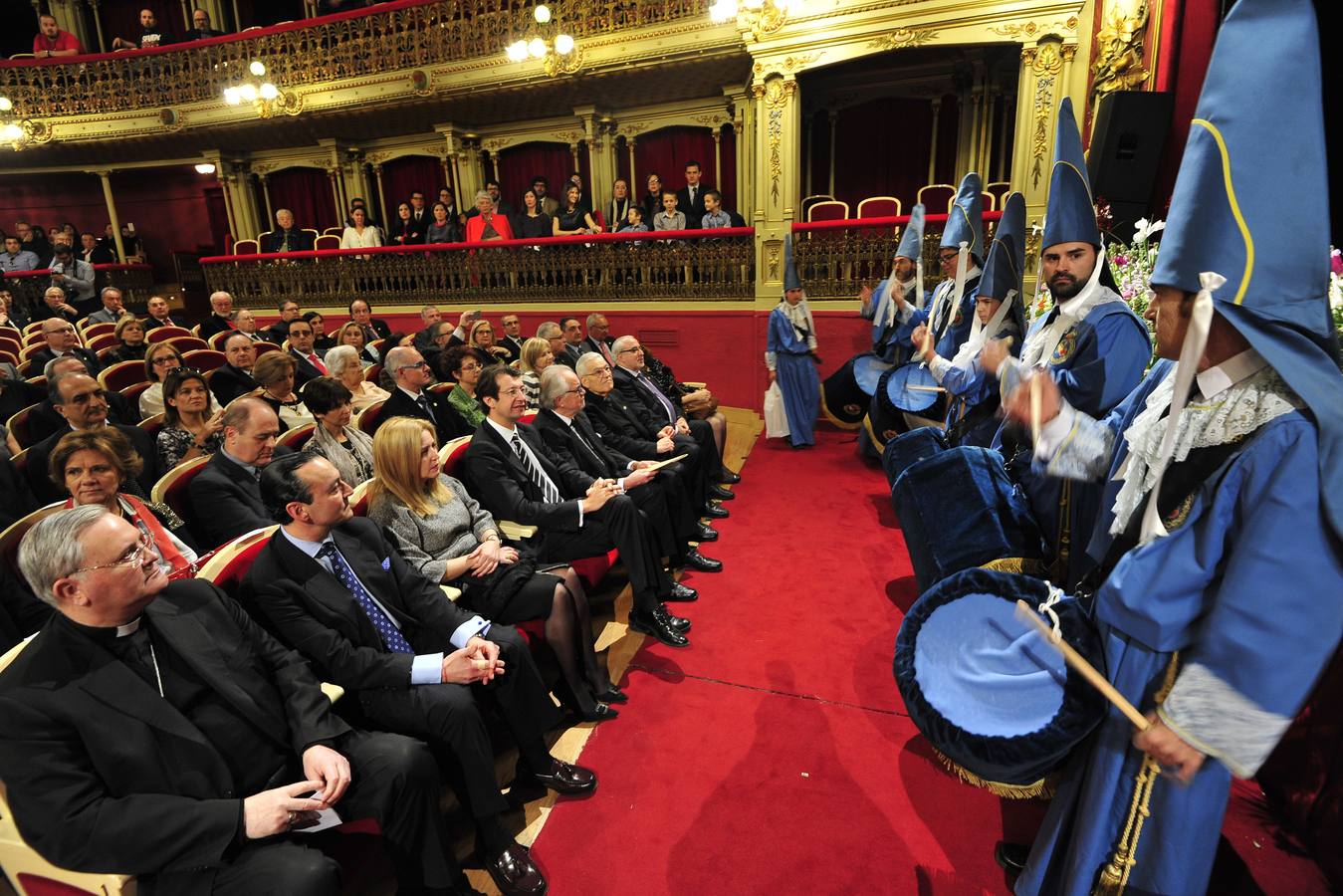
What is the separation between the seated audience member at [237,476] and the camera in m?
2.55

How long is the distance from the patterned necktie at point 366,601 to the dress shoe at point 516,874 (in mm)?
705

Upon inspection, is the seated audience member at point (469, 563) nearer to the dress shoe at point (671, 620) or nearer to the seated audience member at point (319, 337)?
the dress shoe at point (671, 620)

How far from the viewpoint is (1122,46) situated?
199 inches

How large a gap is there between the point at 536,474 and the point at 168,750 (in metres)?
1.84

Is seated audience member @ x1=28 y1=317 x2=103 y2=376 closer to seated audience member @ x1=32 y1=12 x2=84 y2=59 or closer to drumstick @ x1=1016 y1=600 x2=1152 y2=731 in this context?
drumstick @ x1=1016 y1=600 x2=1152 y2=731

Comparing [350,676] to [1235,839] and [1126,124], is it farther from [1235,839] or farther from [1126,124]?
[1126,124]

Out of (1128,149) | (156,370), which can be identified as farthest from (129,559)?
(1128,149)

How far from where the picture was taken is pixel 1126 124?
4.14 meters

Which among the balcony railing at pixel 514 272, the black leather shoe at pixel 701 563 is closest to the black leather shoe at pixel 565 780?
the black leather shoe at pixel 701 563

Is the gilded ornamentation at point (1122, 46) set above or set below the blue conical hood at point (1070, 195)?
above

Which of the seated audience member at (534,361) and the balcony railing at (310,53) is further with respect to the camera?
the balcony railing at (310,53)

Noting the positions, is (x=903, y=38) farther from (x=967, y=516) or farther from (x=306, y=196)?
(x=306, y=196)

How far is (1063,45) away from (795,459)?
16.0 ft

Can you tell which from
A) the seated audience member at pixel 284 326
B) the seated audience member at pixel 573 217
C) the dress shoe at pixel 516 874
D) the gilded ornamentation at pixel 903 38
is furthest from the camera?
the seated audience member at pixel 573 217
